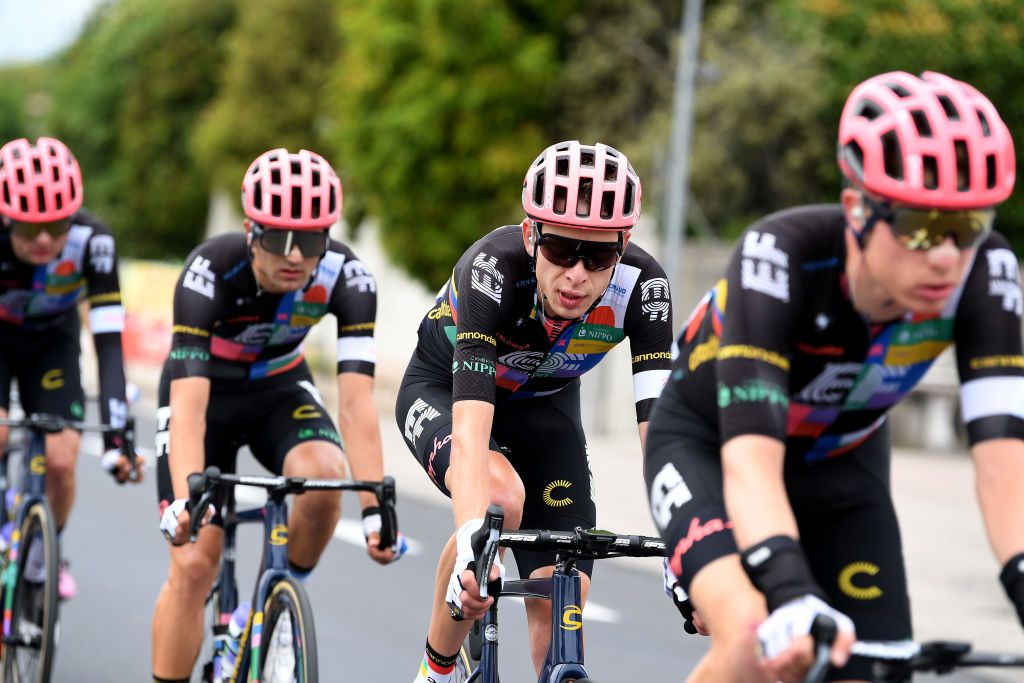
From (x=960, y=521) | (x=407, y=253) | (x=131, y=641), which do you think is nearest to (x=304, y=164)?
(x=131, y=641)

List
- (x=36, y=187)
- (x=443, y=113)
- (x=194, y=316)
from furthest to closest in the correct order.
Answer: (x=443, y=113)
(x=36, y=187)
(x=194, y=316)

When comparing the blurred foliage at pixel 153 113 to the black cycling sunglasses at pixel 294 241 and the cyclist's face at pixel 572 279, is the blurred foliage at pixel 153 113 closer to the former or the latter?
the black cycling sunglasses at pixel 294 241

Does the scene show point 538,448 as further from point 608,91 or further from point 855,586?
point 608,91

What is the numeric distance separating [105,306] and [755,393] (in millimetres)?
4448

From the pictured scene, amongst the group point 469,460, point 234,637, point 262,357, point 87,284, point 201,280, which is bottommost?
point 234,637

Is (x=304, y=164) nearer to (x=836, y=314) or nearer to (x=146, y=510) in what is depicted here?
(x=836, y=314)

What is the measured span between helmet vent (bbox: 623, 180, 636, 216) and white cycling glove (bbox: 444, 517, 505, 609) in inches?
40.1

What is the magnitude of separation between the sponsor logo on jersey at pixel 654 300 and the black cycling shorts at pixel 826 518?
38.1 inches

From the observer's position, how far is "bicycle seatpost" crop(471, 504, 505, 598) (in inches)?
148

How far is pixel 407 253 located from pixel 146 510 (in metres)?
23.8

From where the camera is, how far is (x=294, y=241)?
5.37 meters

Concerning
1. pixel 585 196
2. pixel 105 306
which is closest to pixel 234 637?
pixel 585 196

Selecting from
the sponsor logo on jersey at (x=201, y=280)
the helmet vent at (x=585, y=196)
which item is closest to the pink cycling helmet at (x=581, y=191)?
the helmet vent at (x=585, y=196)

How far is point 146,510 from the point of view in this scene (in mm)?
12367
